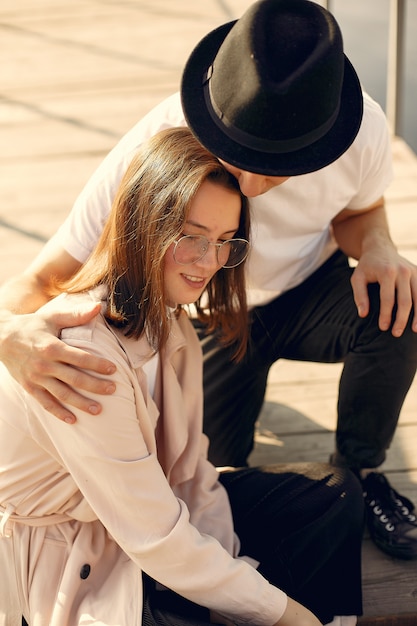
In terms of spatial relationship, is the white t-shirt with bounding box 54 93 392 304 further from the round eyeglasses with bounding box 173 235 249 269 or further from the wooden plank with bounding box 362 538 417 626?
Answer: the wooden plank with bounding box 362 538 417 626

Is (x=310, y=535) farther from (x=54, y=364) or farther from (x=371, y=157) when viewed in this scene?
(x=371, y=157)

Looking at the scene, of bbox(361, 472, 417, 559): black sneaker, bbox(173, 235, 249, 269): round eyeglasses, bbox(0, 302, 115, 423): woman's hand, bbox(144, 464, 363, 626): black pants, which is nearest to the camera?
→ bbox(0, 302, 115, 423): woman's hand

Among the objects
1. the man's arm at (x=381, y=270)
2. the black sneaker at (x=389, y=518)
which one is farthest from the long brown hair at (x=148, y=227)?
the black sneaker at (x=389, y=518)

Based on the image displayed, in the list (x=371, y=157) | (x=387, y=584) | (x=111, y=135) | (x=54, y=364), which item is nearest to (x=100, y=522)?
(x=54, y=364)

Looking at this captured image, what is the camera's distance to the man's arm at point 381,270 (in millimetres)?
2072

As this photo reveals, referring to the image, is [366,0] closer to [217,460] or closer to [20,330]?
[217,460]

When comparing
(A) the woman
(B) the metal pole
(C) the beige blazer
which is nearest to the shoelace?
(A) the woman

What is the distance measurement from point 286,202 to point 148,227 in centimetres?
69

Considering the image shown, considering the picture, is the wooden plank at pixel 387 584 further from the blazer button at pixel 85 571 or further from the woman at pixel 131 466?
the blazer button at pixel 85 571

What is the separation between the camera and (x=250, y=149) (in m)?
1.65

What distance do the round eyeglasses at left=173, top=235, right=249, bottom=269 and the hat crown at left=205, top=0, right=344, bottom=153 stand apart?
20 cm

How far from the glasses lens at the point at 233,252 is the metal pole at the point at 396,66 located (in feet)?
7.65

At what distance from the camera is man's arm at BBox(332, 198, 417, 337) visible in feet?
6.80

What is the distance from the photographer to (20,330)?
172 centimetres
